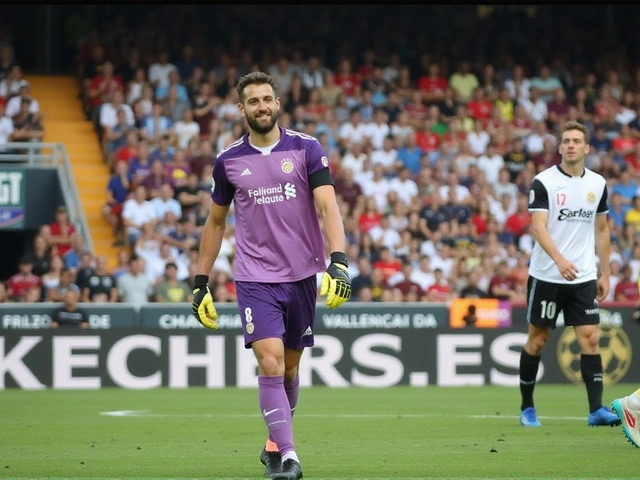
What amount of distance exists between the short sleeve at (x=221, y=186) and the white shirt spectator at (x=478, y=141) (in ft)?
60.9

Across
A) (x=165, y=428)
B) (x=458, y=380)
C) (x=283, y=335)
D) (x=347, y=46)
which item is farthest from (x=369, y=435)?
(x=347, y=46)

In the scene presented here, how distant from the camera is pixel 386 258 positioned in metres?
22.7

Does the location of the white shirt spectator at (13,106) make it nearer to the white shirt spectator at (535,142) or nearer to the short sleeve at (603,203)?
the white shirt spectator at (535,142)

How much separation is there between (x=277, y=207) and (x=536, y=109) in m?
20.7

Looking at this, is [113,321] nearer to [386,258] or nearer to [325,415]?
[386,258]

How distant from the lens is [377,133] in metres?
26.1

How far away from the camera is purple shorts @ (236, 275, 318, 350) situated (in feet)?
25.8

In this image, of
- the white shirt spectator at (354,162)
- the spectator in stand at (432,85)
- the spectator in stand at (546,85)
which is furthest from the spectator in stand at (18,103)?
the spectator in stand at (546,85)

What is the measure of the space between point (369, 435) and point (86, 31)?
1894 cm

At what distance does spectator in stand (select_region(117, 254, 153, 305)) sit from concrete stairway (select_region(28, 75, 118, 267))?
2.21m

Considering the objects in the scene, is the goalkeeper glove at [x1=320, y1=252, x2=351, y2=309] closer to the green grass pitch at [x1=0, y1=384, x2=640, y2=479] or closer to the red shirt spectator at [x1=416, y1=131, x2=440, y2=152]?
the green grass pitch at [x1=0, y1=384, x2=640, y2=479]

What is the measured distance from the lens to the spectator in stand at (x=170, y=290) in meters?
21.0

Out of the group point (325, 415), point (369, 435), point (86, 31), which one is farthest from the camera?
point (86, 31)

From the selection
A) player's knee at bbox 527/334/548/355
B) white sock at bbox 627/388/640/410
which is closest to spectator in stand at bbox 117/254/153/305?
player's knee at bbox 527/334/548/355
